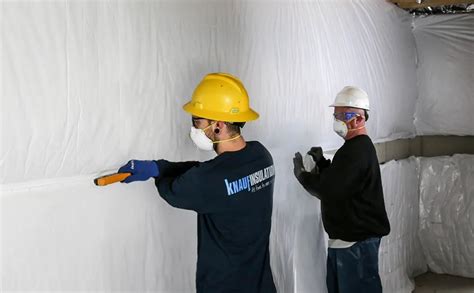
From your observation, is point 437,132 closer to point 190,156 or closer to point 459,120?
point 459,120

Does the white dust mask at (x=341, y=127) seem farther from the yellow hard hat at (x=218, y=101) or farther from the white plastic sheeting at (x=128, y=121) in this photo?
the yellow hard hat at (x=218, y=101)

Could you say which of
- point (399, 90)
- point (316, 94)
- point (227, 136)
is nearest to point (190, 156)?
point (227, 136)

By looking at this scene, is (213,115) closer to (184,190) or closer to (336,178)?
(184,190)

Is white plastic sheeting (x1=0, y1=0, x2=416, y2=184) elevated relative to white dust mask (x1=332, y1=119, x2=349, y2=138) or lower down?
elevated

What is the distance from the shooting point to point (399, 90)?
4543 mm

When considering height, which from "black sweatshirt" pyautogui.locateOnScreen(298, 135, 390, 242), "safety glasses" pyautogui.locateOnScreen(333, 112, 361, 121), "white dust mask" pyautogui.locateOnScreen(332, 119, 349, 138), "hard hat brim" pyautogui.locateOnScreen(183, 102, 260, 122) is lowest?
"black sweatshirt" pyautogui.locateOnScreen(298, 135, 390, 242)

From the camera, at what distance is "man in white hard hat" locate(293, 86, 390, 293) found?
114 inches

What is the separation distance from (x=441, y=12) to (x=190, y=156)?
11.1 ft

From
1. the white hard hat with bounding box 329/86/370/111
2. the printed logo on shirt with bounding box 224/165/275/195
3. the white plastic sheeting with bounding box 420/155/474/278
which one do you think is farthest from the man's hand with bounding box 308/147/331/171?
the white plastic sheeting with bounding box 420/155/474/278

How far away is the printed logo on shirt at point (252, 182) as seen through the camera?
190 centimetres

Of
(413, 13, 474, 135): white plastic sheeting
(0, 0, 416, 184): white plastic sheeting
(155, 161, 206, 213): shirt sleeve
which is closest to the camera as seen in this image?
(0, 0, 416, 184): white plastic sheeting

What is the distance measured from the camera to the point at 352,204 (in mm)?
2977

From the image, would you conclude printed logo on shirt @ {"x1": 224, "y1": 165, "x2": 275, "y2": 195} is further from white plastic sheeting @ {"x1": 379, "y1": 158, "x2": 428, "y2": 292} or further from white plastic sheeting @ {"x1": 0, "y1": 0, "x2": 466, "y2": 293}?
white plastic sheeting @ {"x1": 379, "y1": 158, "x2": 428, "y2": 292}

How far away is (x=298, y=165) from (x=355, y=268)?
0.67 meters
